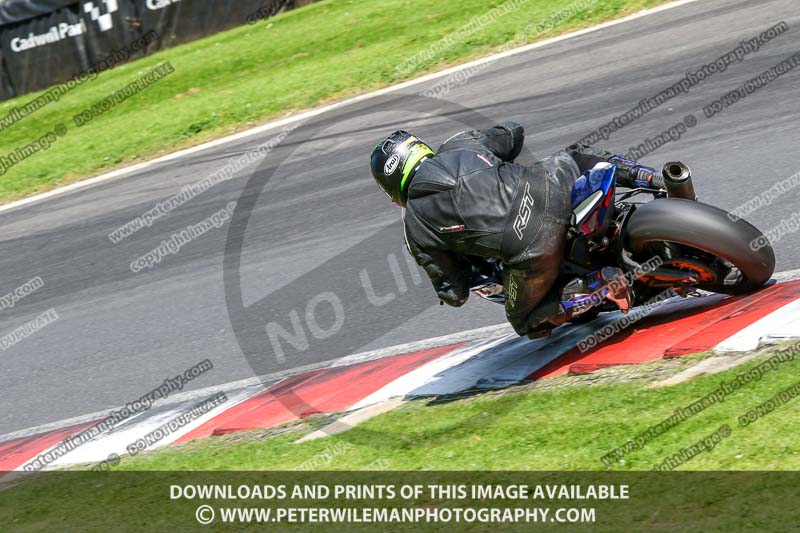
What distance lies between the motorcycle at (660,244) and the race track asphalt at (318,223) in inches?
43.0

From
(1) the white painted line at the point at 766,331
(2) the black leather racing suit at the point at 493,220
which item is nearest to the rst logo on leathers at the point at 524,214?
(2) the black leather racing suit at the point at 493,220

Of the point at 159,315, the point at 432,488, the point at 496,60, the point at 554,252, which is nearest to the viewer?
the point at 432,488

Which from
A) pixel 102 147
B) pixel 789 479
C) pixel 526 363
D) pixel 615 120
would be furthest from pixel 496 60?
pixel 789 479

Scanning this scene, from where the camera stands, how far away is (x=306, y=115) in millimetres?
12453

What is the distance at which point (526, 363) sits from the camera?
5.35 metres

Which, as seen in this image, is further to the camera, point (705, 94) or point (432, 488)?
point (705, 94)

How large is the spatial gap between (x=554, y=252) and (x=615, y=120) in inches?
176

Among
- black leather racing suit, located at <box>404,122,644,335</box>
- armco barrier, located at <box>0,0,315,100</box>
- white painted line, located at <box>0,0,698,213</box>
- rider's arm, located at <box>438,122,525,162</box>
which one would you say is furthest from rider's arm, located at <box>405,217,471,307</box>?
armco barrier, located at <box>0,0,315,100</box>

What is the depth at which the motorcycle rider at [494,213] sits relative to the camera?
15.7ft

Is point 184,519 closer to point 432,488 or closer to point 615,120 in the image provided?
point 432,488

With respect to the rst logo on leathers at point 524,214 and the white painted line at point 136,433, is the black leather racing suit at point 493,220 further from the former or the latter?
the white painted line at point 136,433

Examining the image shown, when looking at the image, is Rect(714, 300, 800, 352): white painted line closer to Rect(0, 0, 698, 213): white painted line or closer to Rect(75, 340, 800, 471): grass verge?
Rect(75, 340, 800, 471): grass verge

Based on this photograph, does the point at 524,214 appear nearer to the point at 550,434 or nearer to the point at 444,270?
the point at 444,270

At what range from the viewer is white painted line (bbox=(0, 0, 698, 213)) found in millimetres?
12266
